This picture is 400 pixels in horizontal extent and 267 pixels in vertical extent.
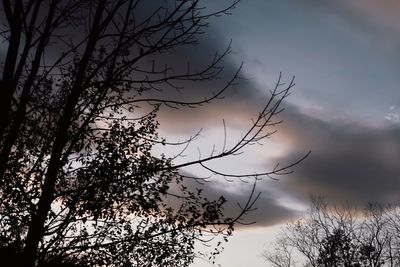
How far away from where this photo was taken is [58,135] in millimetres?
5871

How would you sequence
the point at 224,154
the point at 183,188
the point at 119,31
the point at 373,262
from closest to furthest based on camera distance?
the point at 224,154, the point at 119,31, the point at 183,188, the point at 373,262

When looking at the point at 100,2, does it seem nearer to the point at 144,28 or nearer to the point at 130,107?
the point at 144,28

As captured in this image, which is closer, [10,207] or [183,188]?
[10,207]

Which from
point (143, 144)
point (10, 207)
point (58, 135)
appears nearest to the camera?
point (58, 135)

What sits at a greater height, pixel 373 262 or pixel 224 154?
pixel 373 262

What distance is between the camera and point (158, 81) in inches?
259

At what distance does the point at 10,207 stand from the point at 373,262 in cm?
5054

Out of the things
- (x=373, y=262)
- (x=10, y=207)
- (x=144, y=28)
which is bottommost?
(x=10, y=207)

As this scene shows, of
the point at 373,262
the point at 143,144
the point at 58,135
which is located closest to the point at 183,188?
the point at 143,144

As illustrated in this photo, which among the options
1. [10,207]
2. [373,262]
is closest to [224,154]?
[10,207]

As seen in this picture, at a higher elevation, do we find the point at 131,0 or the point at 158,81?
the point at 131,0

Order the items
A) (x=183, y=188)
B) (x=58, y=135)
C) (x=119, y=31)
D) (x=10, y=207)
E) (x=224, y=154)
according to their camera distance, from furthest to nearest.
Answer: (x=183, y=188) < (x=10, y=207) < (x=119, y=31) < (x=58, y=135) < (x=224, y=154)

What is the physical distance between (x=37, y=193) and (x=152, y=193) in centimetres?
188

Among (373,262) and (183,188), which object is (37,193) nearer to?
(183,188)
